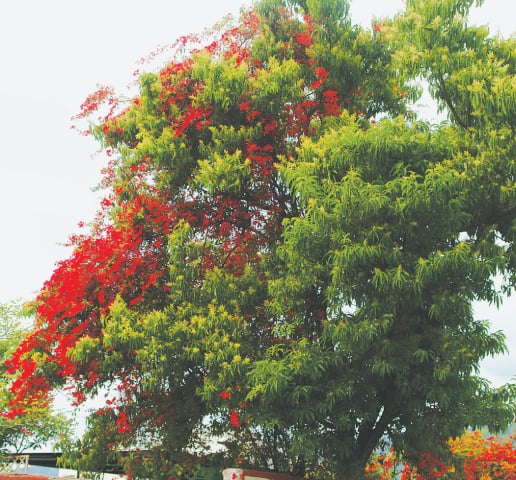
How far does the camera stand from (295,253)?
9938 millimetres

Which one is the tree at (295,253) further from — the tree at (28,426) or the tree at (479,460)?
the tree at (28,426)

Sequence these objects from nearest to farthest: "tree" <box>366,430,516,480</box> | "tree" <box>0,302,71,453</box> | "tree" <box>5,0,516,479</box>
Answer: "tree" <box>5,0,516,479</box> → "tree" <box>366,430,516,480</box> → "tree" <box>0,302,71,453</box>

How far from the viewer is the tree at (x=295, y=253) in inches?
369

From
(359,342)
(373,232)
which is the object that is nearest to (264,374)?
(359,342)

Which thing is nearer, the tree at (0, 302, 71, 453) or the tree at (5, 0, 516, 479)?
the tree at (5, 0, 516, 479)

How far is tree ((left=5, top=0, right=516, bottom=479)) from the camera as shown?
938 centimetres

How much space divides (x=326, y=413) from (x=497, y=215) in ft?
13.6

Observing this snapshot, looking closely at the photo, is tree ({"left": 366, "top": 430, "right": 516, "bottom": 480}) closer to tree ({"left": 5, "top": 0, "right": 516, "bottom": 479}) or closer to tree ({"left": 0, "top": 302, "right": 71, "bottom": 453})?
tree ({"left": 5, "top": 0, "right": 516, "bottom": 479})

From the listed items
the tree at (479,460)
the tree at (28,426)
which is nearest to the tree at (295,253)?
the tree at (479,460)

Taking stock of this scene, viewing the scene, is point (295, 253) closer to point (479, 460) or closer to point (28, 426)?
point (479, 460)

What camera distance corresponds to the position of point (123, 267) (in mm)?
11820

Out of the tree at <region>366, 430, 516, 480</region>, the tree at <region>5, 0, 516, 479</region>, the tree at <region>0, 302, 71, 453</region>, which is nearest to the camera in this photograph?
the tree at <region>5, 0, 516, 479</region>

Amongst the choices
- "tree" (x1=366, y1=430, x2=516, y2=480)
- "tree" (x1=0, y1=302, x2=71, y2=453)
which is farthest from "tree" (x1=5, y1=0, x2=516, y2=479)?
"tree" (x1=0, y1=302, x2=71, y2=453)

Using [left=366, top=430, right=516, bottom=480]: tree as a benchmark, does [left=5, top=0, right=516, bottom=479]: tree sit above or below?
above
